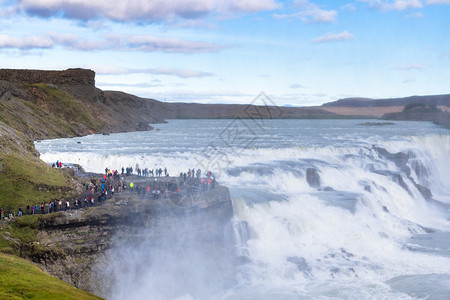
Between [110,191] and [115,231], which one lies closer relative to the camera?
[115,231]

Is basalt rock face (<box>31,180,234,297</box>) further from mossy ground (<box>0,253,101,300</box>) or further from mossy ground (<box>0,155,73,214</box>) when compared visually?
mossy ground (<box>0,155,73,214</box>)

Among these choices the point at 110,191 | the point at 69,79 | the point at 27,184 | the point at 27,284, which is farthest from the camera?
the point at 69,79

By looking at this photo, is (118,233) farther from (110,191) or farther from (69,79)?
(69,79)

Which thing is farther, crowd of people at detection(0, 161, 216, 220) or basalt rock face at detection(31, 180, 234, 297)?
crowd of people at detection(0, 161, 216, 220)

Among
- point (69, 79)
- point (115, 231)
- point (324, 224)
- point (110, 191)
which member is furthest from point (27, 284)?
point (69, 79)

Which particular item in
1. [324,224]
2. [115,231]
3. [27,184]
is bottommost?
[324,224]

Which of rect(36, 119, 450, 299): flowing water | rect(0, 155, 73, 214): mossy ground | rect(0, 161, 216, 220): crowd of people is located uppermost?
rect(0, 155, 73, 214): mossy ground

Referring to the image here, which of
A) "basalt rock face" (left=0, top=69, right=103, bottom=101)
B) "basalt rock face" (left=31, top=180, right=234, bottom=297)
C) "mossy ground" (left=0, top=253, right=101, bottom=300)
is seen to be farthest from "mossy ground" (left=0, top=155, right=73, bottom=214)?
"basalt rock face" (left=0, top=69, right=103, bottom=101)

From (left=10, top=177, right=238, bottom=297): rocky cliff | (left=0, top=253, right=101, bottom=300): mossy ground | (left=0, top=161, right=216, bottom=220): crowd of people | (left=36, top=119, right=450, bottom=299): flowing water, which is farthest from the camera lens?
(left=0, top=161, right=216, bottom=220): crowd of people

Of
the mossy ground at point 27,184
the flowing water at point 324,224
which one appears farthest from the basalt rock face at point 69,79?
the mossy ground at point 27,184

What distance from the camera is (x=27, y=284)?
17.4 m

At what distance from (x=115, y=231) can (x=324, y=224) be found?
48.2 ft

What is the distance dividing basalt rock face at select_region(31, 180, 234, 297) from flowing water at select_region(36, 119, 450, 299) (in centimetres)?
149

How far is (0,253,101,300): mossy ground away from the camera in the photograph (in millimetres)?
16469
